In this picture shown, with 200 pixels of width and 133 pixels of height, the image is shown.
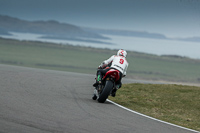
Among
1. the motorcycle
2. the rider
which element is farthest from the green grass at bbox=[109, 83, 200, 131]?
the rider

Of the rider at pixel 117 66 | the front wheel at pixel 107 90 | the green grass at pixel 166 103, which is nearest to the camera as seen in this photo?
the green grass at pixel 166 103

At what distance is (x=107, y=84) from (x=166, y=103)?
3428 mm

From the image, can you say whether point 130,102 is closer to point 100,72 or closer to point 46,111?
point 100,72

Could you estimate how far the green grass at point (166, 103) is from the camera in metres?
12.6

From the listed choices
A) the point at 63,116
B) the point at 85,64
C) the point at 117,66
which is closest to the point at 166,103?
the point at 117,66

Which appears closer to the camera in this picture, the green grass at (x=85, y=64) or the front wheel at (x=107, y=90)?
the front wheel at (x=107, y=90)

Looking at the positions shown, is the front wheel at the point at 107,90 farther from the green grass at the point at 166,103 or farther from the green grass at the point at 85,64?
the green grass at the point at 85,64

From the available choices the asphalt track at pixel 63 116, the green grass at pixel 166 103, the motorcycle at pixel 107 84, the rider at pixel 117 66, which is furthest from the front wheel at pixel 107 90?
the green grass at pixel 166 103

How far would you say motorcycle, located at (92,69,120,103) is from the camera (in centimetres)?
1301

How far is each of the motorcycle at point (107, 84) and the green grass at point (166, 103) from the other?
103 cm

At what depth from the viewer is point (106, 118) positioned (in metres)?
10.5

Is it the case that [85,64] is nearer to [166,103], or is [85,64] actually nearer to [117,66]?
[166,103]

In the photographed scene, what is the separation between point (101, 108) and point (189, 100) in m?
5.56

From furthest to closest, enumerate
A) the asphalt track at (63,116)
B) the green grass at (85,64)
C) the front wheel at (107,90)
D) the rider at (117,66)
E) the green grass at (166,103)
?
the green grass at (85,64) < the rider at (117,66) < the front wheel at (107,90) < the green grass at (166,103) < the asphalt track at (63,116)
